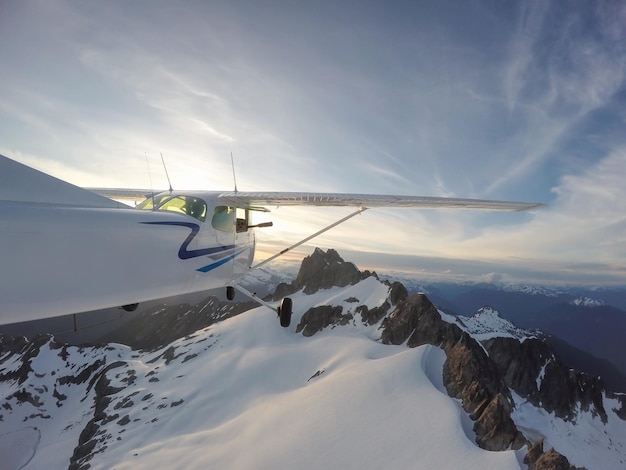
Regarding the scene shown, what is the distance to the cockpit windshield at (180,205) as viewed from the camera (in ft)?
19.2

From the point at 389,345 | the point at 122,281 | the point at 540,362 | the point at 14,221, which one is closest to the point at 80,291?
the point at 122,281

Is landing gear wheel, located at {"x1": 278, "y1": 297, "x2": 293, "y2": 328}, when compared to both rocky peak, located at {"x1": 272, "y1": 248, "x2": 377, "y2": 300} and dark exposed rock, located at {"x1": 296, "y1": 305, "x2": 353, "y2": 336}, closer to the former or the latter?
dark exposed rock, located at {"x1": 296, "y1": 305, "x2": 353, "y2": 336}

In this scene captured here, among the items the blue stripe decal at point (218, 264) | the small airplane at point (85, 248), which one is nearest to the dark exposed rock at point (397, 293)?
the blue stripe decal at point (218, 264)

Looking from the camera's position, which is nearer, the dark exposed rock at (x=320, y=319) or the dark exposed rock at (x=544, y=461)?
the dark exposed rock at (x=544, y=461)

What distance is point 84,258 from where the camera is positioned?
3.23m

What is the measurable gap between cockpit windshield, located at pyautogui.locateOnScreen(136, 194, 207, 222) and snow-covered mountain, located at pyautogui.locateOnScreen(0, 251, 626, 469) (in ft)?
116

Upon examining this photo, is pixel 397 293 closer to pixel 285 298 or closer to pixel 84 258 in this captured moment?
pixel 285 298

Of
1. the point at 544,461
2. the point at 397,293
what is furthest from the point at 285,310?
the point at 397,293

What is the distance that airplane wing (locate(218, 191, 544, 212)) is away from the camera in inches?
312

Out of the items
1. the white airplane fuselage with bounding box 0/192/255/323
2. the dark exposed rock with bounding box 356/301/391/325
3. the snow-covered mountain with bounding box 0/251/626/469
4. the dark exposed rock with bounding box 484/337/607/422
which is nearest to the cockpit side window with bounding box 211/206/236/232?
the white airplane fuselage with bounding box 0/192/255/323

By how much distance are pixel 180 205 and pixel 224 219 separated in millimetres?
1175

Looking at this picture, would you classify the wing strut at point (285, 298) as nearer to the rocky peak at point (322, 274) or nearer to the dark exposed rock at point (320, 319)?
the dark exposed rock at point (320, 319)

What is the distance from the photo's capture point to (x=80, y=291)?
3.24m

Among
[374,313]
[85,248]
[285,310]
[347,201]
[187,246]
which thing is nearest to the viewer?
[85,248]
